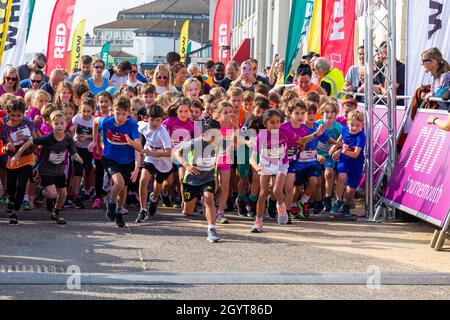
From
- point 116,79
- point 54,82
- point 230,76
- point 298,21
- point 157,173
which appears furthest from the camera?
point 116,79

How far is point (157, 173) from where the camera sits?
41.2 ft

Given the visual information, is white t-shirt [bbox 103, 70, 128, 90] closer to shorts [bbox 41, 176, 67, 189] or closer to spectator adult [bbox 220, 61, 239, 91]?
spectator adult [bbox 220, 61, 239, 91]

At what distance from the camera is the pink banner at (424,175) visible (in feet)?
35.5

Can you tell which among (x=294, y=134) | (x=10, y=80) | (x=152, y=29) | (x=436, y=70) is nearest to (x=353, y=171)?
(x=294, y=134)

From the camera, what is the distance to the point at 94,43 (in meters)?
170

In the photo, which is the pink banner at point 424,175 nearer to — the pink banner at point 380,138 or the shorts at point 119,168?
the pink banner at point 380,138

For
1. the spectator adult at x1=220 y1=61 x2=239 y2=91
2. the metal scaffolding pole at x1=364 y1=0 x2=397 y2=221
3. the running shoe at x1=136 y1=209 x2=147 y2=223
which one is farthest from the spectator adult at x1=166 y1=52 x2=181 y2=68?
the running shoe at x1=136 y1=209 x2=147 y2=223

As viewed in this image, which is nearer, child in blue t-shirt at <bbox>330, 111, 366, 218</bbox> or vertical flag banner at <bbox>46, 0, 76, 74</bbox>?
child in blue t-shirt at <bbox>330, 111, 366, 218</bbox>

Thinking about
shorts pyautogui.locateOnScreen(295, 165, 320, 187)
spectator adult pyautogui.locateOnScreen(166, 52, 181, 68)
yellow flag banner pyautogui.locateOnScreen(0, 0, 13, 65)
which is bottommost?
shorts pyautogui.locateOnScreen(295, 165, 320, 187)

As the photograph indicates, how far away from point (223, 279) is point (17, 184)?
14.6ft

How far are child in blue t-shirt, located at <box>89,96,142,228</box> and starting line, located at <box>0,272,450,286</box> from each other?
3486 millimetres

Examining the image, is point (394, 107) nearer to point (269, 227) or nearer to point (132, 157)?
point (269, 227)

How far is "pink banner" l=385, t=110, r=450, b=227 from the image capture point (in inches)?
426

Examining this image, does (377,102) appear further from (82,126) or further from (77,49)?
(77,49)
